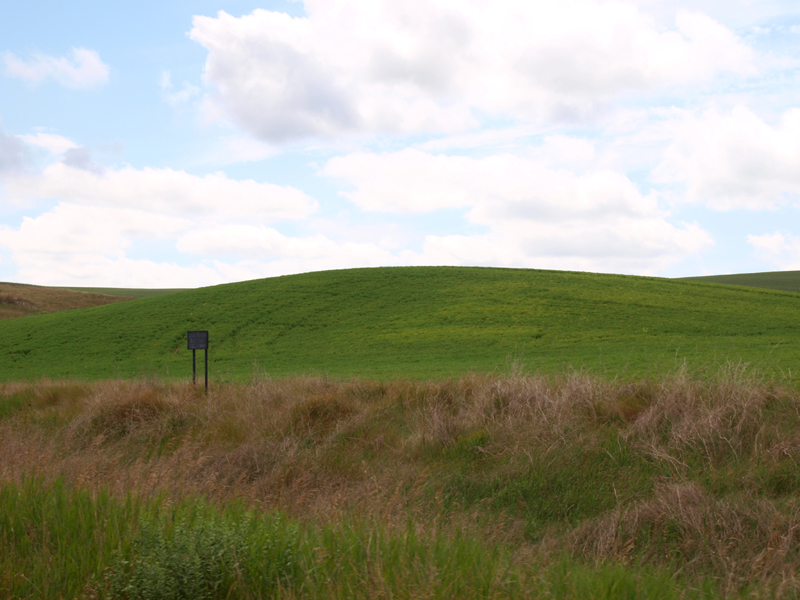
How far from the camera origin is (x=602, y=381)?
1084 centimetres

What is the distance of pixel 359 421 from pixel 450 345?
67.3ft

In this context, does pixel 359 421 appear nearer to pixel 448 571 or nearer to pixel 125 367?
pixel 448 571

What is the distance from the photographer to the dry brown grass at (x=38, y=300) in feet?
201

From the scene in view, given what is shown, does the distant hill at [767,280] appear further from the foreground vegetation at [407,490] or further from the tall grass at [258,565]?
the tall grass at [258,565]

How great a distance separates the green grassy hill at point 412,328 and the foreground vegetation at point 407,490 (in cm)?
852

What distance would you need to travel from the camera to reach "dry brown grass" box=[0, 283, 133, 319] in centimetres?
6121

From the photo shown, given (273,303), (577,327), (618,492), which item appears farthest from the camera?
(273,303)

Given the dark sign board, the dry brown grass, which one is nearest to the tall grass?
the dark sign board

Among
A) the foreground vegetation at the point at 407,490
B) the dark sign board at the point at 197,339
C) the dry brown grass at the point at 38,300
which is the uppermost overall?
the dry brown grass at the point at 38,300

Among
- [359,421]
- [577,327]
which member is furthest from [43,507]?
[577,327]

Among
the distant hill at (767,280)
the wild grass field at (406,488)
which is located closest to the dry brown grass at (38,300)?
the wild grass field at (406,488)

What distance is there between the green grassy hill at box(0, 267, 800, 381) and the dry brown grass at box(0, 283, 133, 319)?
18933 mm

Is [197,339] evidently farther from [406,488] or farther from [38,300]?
[38,300]

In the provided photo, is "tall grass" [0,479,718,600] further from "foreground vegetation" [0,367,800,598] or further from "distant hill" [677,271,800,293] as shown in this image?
"distant hill" [677,271,800,293]
